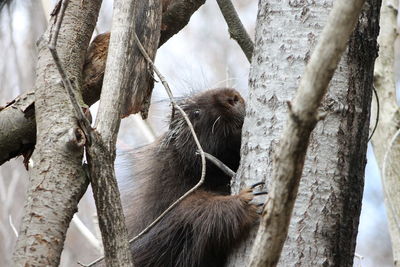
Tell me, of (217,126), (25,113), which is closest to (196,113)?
(217,126)

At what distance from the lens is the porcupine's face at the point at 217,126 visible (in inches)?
104

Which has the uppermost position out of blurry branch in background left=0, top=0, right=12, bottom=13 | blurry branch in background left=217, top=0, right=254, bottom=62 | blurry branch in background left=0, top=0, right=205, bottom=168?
blurry branch in background left=0, top=0, right=12, bottom=13

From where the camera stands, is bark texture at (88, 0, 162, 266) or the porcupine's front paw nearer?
bark texture at (88, 0, 162, 266)

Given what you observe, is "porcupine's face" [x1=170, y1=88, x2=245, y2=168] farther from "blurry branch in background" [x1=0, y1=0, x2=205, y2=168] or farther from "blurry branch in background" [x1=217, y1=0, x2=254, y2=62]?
"blurry branch in background" [x1=0, y1=0, x2=205, y2=168]

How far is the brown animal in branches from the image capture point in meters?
2.33

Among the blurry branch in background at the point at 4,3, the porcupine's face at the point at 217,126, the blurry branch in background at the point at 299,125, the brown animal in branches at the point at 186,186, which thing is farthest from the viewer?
the blurry branch in background at the point at 4,3

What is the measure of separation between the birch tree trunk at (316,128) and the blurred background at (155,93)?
1130mm

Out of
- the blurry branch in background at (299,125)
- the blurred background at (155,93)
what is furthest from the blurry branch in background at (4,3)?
the blurry branch in background at (299,125)

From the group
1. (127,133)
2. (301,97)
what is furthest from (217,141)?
(127,133)

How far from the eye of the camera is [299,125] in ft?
3.65

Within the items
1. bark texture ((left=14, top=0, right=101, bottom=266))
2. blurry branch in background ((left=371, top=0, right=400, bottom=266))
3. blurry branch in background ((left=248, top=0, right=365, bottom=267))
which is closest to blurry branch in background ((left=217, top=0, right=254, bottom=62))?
blurry branch in background ((left=371, top=0, right=400, bottom=266))

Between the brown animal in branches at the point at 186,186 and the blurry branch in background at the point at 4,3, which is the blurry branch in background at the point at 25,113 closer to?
the brown animal in branches at the point at 186,186

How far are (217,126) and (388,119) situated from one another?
85 cm

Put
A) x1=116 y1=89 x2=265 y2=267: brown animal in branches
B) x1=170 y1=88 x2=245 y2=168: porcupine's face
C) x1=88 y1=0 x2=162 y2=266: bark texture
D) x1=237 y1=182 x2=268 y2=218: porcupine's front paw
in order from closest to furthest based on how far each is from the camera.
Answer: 1. x1=88 y1=0 x2=162 y2=266: bark texture
2. x1=237 y1=182 x2=268 y2=218: porcupine's front paw
3. x1=116 y1=89 x2=265 y2=267: brown animal in branches
4. x1=170 y1=88 x2=245 y2=168: porcupine's face
